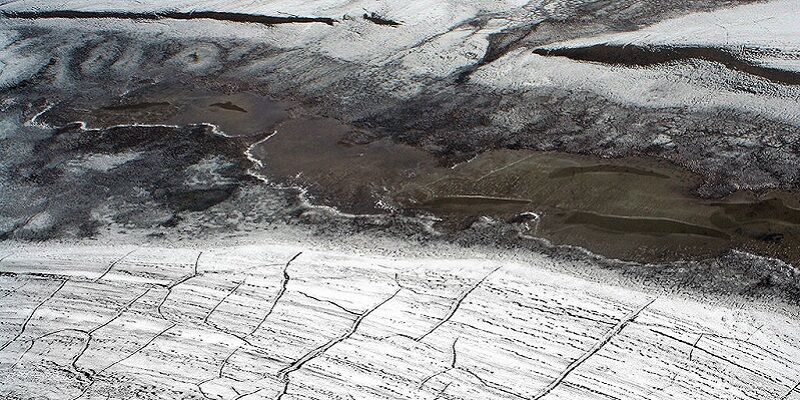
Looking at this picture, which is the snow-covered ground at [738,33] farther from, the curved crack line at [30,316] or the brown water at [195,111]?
the curved crack line at [30,316]

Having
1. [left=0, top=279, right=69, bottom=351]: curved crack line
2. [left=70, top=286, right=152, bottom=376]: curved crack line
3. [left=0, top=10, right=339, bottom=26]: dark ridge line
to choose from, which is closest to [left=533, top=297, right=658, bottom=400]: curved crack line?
[left=70, top=286, right=152, bottom=376]: curved crack line

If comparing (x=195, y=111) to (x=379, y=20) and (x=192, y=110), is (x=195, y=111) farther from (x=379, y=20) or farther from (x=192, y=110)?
(x=379, y=20)

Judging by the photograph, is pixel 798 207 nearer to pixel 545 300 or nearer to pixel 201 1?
pixel 545 300

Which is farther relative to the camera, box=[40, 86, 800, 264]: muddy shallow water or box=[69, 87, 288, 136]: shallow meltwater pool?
box=[69, 87, 288, 136]: shallow meltwater pool

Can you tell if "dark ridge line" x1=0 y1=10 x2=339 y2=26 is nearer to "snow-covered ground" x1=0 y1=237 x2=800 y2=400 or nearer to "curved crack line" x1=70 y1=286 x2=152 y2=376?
"snow-covered ground" x1=0 y1=237 x2=800 y2=400

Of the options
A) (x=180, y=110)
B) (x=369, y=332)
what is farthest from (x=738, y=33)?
(x=180, y=110)

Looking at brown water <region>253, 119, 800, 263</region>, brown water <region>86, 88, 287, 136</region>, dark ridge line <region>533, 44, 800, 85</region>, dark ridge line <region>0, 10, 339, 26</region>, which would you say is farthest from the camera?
dark ridge line <region>0, 10, 339, 26</region>
